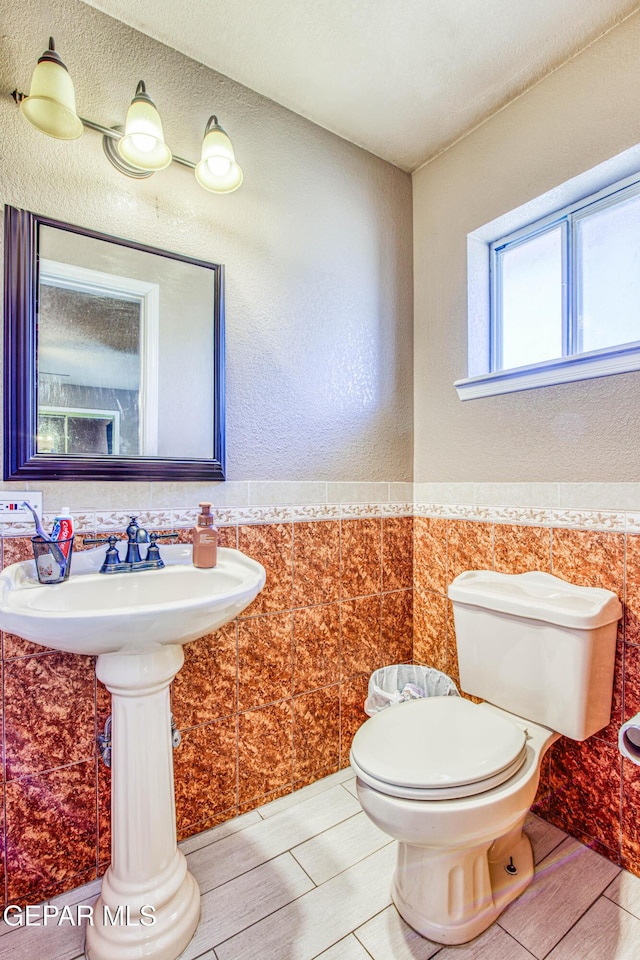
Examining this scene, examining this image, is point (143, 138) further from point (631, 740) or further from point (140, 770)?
point (631, 740)

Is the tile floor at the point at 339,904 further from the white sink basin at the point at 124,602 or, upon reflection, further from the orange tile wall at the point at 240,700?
the white sink basin at the point at 124,602

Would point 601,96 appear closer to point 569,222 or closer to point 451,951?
point 569,222

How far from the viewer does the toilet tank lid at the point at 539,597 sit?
1240 millimetres

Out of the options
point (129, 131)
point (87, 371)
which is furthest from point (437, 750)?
point (129, 131)

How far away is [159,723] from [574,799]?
4.14 ft

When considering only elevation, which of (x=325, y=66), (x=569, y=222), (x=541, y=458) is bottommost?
(x=541, y=458)

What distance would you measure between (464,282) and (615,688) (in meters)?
1.45

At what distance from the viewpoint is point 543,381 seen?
4.96 ft

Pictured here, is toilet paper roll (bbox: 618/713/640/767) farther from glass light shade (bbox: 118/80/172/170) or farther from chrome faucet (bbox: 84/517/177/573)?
glass light shade (bbox: 118/80/172/170)

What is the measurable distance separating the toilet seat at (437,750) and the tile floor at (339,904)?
41cm

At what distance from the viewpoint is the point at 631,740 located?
1065 millimetres

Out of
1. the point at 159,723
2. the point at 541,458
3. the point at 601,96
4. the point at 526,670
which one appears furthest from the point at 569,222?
the point at 159,723

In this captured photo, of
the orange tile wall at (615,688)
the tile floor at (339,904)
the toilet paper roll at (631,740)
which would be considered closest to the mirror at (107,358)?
the orange tile wall at (615,688)

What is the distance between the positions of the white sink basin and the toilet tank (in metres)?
0.70
